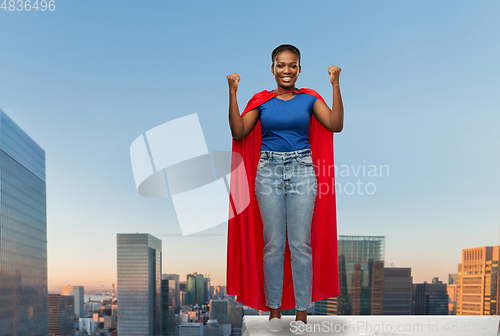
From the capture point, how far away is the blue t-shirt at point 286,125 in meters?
4.29

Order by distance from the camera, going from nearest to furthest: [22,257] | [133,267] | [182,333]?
1. [22,257]
2. [182,333]
3. [133,267]

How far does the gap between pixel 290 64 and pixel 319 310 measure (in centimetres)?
14644

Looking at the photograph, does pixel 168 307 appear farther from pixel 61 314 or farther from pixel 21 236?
pixel 21 236

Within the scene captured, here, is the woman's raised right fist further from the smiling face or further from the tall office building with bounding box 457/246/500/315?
the tall office building with bounding box 457/246/500/315

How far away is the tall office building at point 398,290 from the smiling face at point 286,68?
132 metres

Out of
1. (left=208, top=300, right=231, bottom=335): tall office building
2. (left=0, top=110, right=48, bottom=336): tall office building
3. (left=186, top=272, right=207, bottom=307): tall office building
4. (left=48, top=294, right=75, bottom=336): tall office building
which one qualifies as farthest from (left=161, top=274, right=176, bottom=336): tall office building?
(left=0, top=110, right=48, bottom=336): tall office building

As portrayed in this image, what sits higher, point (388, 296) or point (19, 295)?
point (19, 295)

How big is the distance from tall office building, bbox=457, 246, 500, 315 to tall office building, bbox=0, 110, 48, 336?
11809cm

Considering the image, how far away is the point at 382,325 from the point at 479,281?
451ft

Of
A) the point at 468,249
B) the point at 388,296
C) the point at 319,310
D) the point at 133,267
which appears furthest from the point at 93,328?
the point at 468,249

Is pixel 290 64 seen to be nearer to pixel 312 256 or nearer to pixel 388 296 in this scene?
pixel 312 256

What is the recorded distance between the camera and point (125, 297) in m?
160

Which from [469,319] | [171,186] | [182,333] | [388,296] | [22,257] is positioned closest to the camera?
[469,319]

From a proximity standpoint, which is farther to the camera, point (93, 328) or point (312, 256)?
point (93, 328)
